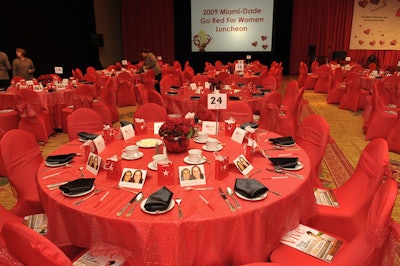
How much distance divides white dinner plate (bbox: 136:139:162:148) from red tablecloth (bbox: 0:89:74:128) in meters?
3.44

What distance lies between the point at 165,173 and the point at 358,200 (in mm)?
1319

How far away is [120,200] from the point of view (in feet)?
6.03

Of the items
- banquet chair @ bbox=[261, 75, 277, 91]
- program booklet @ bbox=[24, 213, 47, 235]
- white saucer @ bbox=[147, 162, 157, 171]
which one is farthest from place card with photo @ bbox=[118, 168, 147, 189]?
banquet chair @ bbox=[261, 75, 277, 91]

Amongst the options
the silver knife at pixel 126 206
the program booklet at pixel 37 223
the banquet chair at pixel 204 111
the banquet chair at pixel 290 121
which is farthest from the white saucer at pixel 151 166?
the banquet chair at pixel 290 121

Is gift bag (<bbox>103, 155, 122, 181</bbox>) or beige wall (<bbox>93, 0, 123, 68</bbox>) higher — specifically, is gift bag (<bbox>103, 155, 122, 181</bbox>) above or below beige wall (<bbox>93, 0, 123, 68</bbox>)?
below

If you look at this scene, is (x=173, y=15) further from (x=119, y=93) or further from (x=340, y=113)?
(x=340, y=113)

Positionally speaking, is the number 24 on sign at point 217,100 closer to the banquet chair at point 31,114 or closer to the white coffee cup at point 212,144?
the white coffee cup at point 212,144

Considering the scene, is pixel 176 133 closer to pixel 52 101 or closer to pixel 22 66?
pixel 52 101

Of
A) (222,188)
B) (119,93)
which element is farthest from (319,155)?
(119,93)

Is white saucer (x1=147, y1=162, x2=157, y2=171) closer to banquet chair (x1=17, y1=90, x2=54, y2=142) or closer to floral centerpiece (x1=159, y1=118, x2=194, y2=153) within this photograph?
floral centerpiece (x1=159, y1=118, x2=194, y2=153)

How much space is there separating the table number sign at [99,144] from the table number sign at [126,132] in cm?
24

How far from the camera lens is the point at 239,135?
108 inches

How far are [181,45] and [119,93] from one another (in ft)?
21.4

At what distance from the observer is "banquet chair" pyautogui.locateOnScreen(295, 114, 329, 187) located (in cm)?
279
